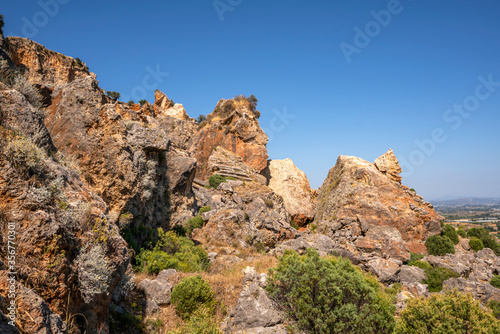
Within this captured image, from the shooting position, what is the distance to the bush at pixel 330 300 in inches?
217

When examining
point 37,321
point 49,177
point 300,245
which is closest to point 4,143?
point 49,177

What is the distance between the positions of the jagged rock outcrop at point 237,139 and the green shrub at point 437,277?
2088 centimetres

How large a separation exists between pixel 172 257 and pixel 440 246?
21389 millimetres

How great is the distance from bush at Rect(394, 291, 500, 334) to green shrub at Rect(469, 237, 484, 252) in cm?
2264

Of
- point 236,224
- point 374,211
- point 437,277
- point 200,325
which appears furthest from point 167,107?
point 200,325

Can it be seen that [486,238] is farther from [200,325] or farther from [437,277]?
[200,325]

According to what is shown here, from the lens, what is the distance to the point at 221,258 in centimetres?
1114

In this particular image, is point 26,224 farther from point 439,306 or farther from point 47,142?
point 439,306

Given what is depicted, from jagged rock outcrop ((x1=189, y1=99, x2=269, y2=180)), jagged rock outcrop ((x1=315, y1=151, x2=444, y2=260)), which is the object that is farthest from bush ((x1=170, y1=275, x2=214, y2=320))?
jagged rock outcrop ((x1=189, y1=99, x2=269, y2=180))

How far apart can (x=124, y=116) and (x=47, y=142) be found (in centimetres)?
603

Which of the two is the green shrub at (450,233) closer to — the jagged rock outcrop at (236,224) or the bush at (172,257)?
the jagged rock outcrop at (236,224)

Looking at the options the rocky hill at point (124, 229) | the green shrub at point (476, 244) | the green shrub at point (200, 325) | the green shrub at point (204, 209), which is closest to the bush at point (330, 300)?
the rocky hill at point (124, 229)

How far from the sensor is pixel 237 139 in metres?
32.4

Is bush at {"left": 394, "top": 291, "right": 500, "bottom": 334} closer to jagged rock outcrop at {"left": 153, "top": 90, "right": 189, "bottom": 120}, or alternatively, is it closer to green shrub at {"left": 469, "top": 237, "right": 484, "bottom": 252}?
green shrub at {"left": 469, "top": 237, "right": 484, "bottom": 252}
